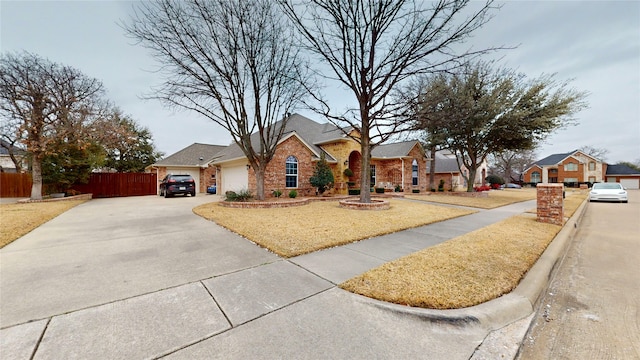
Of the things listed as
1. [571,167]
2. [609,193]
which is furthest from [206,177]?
[571,167]

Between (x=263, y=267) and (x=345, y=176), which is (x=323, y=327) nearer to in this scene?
(x=263, y=267)

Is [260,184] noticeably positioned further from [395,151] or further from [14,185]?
[14,185]

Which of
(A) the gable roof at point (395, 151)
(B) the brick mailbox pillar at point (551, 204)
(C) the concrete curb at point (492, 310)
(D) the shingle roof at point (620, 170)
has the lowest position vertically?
(C) the concrete curb at point (492, 310)

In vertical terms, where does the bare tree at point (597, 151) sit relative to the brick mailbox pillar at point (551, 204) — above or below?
above

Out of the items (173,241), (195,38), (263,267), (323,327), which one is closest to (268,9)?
(195,38)

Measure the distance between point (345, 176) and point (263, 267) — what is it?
1394 cm

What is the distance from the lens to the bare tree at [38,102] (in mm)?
12438

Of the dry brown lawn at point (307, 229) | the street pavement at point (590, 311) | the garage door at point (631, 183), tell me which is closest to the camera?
the street pavement at point (590, 311)

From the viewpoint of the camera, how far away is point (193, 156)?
22.3 meters

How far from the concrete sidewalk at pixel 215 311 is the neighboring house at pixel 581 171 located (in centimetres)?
6090

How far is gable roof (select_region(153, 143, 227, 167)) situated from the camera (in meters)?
20.5

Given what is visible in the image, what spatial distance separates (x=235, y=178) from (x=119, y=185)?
11.0 meters

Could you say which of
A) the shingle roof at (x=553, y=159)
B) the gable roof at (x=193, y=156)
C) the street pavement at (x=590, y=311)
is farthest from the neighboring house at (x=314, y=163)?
the shingle roof at (x=553, y=159)

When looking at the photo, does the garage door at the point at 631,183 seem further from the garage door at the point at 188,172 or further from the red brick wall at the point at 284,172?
the garage door at the point at 188,172
